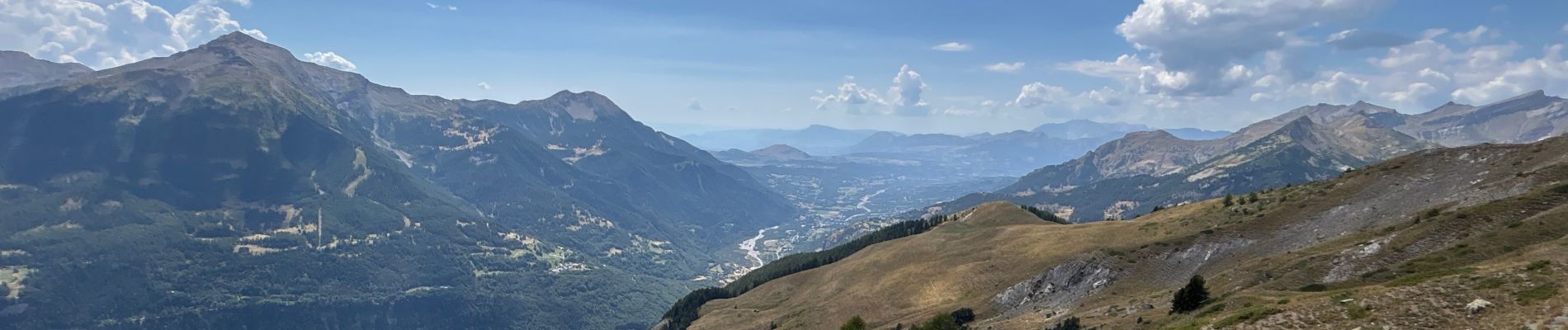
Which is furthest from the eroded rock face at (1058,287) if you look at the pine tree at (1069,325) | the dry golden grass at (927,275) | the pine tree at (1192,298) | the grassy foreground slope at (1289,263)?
the pine tree at (1192,298)

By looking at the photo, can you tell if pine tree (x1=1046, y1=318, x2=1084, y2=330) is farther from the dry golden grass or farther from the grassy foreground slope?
the dry golden grass

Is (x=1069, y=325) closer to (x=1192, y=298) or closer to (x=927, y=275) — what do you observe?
(x=1192, y=298)

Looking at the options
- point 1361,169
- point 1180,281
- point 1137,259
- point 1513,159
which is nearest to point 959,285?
point 1137,259

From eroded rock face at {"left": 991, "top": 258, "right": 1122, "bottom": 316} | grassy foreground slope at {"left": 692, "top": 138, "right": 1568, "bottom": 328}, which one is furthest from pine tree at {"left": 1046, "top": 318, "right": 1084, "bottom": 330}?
eroded rock face at {"left": 991, "top": 258, "right": 1122, "bottom": 316}

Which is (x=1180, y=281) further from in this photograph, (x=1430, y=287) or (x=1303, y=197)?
(x=1430, y=287)

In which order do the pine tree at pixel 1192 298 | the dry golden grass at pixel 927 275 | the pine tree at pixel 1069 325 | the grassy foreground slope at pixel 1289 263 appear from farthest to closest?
the dry golden grass at pixel 927 275 < the pine tree at pixel 1069 325 < the pine tree at pixel 1192 298 < the grassy foreground slope at pixel 1289 263

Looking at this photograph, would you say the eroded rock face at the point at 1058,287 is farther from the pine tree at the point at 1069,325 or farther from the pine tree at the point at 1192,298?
the pine tree at the point at 1192,298
